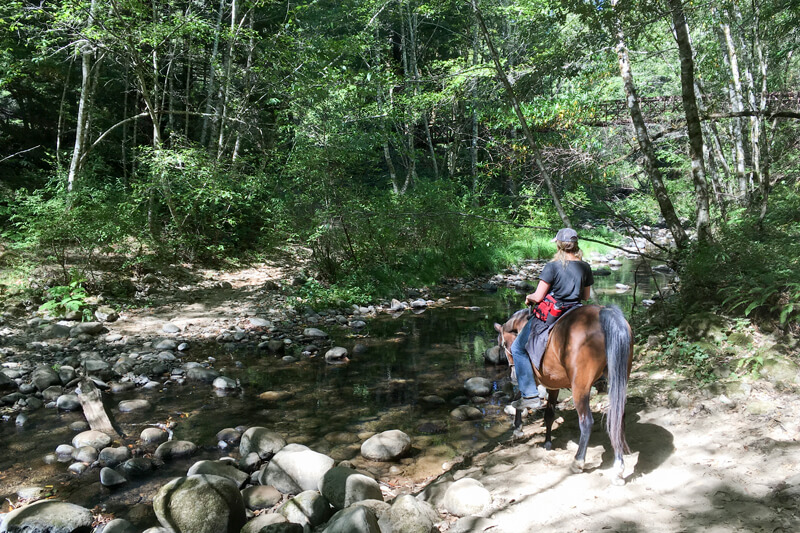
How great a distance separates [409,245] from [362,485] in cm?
1096

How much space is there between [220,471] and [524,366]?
3.02 meters

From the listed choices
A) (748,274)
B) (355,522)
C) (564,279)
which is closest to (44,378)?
(355,522)

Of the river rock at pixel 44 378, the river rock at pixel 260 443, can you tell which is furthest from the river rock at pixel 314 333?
the river rock at pixel 260 443

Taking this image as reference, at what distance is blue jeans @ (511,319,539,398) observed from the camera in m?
4.64

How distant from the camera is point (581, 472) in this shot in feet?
12.8

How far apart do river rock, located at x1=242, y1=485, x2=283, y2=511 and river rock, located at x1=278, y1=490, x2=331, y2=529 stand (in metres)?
0.32

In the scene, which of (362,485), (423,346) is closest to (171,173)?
(423,346)

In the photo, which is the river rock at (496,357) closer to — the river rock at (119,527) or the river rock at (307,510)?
the river rock at (307,510)

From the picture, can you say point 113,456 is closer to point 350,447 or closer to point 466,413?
point 350,447

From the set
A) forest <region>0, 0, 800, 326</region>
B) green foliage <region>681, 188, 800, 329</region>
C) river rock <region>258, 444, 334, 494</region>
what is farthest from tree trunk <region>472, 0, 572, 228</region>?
river rock <region>258, 444, 334, 494</region>

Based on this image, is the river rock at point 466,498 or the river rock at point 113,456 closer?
the river rock at point 466,498

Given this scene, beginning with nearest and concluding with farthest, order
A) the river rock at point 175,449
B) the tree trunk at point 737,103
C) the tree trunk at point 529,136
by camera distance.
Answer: the river rock at point 175,449
the tree trunk at point 529,136
the tree trunk at point 737,103

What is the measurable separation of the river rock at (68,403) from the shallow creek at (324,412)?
0.10 meters

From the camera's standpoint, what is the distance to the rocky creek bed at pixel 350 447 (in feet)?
Result: 11.1
